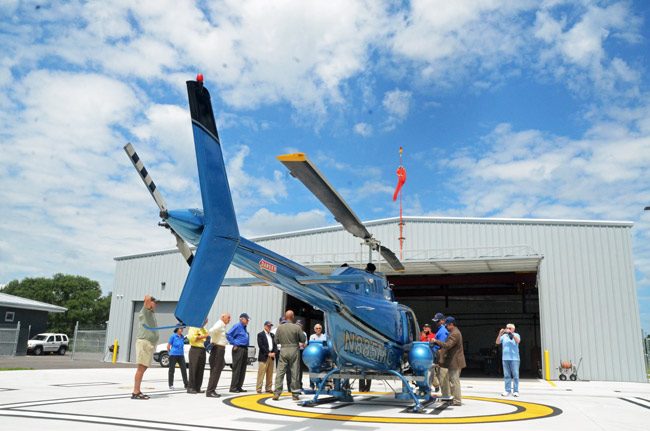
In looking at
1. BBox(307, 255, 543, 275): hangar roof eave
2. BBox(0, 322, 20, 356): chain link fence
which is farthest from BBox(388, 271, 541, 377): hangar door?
BBox(0, 322, 20, 356): chain link fence

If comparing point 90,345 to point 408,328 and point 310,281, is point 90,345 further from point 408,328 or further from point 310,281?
point 310,281

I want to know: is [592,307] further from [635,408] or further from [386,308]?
[386,308]

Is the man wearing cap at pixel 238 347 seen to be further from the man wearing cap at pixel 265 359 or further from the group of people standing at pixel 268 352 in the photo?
the man wearing cap at pixel 265 359

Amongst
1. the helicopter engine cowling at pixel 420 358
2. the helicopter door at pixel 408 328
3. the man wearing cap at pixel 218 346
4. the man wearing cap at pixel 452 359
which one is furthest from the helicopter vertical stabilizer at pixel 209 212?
the man wearing cap at pixel 452 359

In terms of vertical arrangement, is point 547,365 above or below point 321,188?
below

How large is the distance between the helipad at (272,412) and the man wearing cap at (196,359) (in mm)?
358

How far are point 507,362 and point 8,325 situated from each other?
33.5 metres

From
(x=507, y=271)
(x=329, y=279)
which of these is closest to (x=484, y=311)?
(x=507, y=271)

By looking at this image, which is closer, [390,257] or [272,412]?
[272,412]

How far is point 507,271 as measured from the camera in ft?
72.2

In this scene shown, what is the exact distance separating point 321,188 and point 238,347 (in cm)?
559

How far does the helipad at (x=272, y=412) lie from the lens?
6695 millimetres

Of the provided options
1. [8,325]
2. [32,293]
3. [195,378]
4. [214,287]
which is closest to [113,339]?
[8,325]

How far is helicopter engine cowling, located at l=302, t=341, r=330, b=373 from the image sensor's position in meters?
9.24
